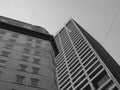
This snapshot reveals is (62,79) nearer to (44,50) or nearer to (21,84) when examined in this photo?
(44,50)

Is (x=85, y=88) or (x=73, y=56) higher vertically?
(x=85, y=88)

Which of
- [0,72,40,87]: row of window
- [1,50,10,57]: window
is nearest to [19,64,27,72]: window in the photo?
[0,72,40,87]: row of window

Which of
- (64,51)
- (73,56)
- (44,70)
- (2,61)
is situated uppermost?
(44,70)

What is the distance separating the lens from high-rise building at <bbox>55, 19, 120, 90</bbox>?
6247 cm

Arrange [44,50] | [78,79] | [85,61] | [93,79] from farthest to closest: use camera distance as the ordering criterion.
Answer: [85,61] → [78,79] → [93,79] → [44,50]

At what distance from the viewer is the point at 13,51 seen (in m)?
38.9

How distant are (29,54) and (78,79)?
121 feet

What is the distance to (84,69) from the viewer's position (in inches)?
2970

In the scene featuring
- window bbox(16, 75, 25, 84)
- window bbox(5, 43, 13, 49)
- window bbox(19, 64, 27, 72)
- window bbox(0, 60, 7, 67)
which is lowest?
window bbox(5, 43, 13, 49)

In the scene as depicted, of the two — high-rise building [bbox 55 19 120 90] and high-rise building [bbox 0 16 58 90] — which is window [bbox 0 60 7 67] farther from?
high-rise building [bbox 55 19 120 90]

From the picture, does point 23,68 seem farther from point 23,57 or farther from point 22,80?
point 23,57

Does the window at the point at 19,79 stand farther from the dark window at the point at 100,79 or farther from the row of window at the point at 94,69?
the dark window at the point at 100,79

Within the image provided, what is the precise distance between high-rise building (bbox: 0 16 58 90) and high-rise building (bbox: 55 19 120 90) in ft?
67.5

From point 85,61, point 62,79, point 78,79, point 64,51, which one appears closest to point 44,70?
point 78,79
